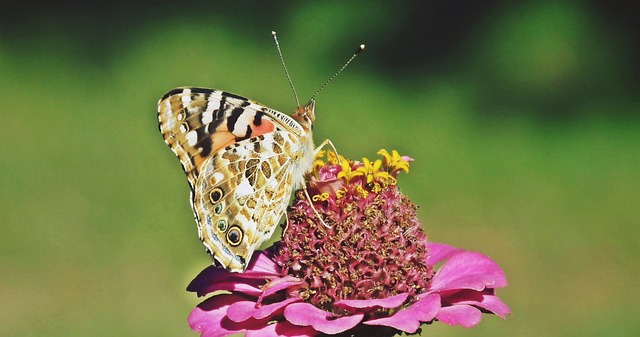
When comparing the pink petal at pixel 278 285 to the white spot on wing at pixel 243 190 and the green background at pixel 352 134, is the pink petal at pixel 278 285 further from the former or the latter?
the green background at pixel 352 134

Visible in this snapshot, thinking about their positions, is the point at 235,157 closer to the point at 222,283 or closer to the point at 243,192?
the point at 243,192

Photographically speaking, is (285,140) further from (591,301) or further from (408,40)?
(408,40)

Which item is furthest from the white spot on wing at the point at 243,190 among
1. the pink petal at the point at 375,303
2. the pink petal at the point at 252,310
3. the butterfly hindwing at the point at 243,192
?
the pink petal at the point at 375,303

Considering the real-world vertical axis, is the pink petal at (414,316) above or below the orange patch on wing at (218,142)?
below

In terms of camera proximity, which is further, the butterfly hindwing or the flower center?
the butterfly hindwing

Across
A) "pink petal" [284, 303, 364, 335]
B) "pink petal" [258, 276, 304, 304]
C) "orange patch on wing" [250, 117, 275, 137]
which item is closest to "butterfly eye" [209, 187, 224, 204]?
"orange patch on wing" [250, 117, 275, 137]

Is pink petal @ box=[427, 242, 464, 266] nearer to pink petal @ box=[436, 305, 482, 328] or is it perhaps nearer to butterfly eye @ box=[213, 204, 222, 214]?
pink petal @ box=[436, 305, 482, 328]

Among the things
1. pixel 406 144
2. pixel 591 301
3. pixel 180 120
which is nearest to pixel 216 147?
pixel 180 120
